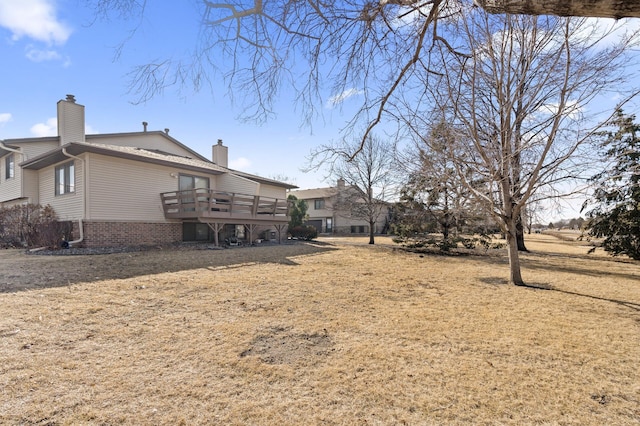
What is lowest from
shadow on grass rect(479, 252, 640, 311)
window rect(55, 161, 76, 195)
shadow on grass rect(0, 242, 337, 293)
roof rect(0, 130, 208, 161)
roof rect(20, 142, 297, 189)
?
shadow on grass rect(479, 252, 640, 311)

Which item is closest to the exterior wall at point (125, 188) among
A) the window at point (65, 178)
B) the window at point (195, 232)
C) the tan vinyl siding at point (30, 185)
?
the window at point (195, 232)

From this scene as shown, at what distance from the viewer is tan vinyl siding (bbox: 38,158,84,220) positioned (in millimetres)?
12023

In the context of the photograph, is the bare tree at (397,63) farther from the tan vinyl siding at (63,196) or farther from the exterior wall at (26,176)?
the exterior wall at (26,176)

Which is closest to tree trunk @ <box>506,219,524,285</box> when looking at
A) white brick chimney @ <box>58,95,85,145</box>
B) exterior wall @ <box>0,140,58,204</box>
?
white brick chimney @ <box>58,95,85,145</box>

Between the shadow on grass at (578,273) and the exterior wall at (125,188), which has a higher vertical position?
the exterior wall at (125,188)

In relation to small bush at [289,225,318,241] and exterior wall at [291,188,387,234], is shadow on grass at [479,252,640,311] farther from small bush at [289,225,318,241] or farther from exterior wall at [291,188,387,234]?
exterior wall at [291,188,387,234]

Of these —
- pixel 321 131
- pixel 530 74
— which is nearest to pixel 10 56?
pixel 321 131

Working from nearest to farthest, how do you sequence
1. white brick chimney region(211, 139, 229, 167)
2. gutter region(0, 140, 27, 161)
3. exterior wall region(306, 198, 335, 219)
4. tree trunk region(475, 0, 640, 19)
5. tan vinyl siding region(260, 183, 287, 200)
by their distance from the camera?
tree trunk region(475, 0, 640, 19) → gutter region(0, 140, 27, 161) → tan vinyl siding region(260, 183, 287, 200) → white brick chimney region(211, 139, 229, 167) → exterior wall region(306, 198, 335, 219)

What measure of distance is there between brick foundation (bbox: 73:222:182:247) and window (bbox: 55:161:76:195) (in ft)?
6.10

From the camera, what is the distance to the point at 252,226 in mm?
17031

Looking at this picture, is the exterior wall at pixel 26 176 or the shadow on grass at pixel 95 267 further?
the exterior wall at pixel 26 176

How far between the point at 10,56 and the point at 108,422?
15.7 ft

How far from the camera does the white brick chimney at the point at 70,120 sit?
47.3 ft

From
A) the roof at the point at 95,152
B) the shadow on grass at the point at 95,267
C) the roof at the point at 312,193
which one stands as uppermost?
the roof at the point at 312,193
